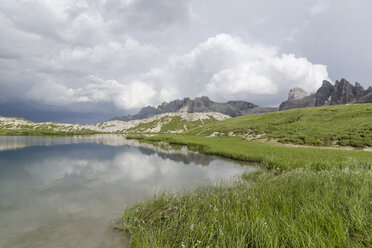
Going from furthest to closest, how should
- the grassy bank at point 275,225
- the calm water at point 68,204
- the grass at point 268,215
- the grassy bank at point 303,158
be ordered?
the grassy bank at point 303,158
the calm water at point 68,204
the grass at point 268,215
the grassy bank at point 275,225

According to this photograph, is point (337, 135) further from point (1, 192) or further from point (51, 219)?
point (1, 192)

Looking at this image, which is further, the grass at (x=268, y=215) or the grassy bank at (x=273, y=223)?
the grass at (x=268, y=215)

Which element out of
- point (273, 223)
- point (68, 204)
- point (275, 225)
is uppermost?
point (275, 225)

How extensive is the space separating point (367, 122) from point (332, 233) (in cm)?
6087

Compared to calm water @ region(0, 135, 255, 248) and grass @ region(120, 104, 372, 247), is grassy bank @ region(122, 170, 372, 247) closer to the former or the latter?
grass @ region(120, 104, 372, 247)

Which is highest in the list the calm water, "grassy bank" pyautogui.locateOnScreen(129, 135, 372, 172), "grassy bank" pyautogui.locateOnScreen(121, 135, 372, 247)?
"grassy bank" pyautogui.locateOnScreen(121, 135, 372, 247)

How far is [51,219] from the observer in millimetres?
10148

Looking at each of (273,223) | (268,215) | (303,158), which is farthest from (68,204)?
(303,158)

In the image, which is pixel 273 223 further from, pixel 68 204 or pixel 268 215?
pixel 68 204

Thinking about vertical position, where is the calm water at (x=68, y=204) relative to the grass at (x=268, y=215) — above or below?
below

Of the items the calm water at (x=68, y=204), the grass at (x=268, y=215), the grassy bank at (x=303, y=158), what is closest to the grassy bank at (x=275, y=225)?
the grass at (x=268, y=215)

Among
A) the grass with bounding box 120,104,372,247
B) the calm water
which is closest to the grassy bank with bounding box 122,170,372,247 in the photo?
the grass with bounding box 120,104,372,247

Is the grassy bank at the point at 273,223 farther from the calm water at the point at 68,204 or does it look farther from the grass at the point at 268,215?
the calm water at the point at 68,204

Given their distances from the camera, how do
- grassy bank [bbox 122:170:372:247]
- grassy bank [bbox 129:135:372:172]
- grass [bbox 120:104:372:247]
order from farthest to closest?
grassy bank [bbox 129:135:372:172] → grass [bbox 120:104:372:247] → grassy bank [bbox 122:170:372:247]
